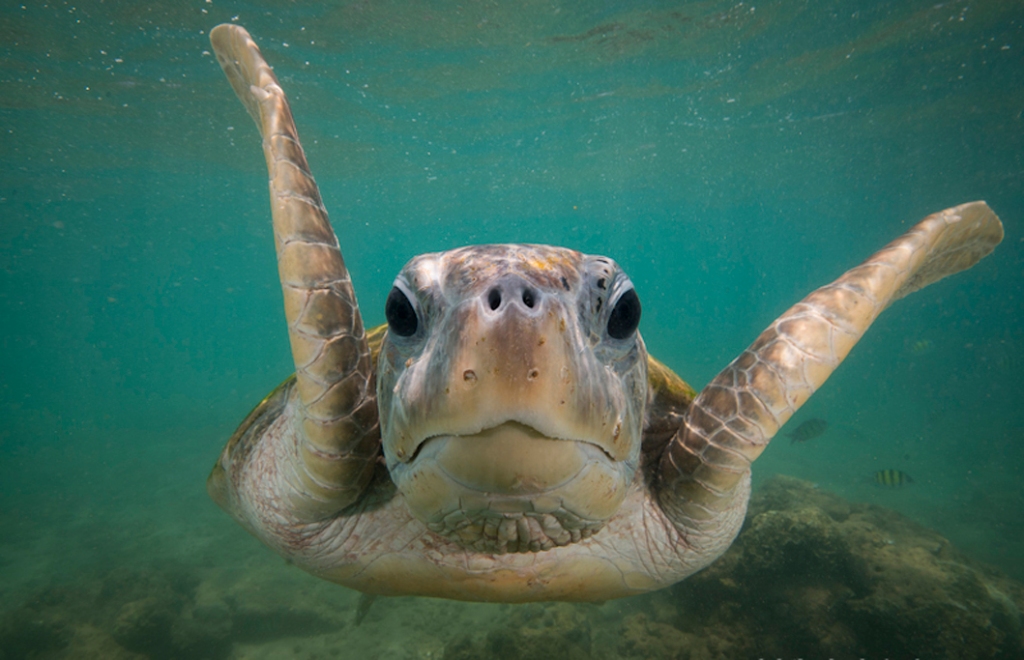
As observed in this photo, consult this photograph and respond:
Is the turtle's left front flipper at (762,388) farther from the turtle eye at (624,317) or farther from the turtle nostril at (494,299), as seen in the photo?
the turtle nostril at (494,299)

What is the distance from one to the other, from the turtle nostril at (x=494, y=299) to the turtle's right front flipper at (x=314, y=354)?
3.29ft

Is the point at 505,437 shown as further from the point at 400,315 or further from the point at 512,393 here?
the point at 400,315

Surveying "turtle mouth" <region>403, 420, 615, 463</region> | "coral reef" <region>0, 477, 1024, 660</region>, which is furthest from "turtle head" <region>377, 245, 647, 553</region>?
"coral reef" <region>0, 477, 1024, 660</region>

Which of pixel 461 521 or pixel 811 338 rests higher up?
pixel 811 338

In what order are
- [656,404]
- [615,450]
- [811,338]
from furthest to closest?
1. [656,404]
2. [811,338]
3. [615,450]

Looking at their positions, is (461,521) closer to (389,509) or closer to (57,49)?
(389,509)

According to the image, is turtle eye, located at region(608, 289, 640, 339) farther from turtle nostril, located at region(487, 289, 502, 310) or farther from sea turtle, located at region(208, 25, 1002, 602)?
turtle nostril, located at region(487, 289, 502, 310)

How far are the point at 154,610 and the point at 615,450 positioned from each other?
8114 millimetres

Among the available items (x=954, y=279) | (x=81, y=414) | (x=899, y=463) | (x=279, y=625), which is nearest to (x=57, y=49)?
(x=279, y=625)

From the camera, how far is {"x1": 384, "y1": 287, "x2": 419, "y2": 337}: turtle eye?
1388 mm

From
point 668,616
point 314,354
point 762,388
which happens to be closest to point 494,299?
point 314,354

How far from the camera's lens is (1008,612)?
5.25m

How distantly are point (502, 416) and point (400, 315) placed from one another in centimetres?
51

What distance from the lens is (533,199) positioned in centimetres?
3528
